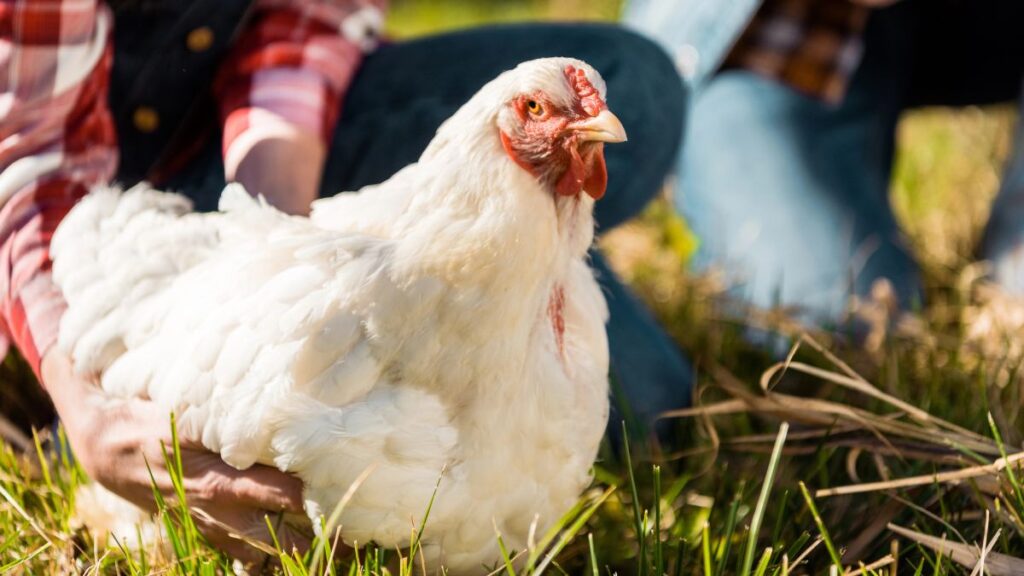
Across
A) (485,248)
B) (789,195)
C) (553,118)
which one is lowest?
(789,195)

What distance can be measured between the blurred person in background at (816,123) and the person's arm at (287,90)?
2.95 ft

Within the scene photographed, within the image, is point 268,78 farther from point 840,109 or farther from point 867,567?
point 840,109

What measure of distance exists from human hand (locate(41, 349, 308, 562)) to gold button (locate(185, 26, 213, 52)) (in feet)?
1.59

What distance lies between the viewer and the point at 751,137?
2160 millimetres

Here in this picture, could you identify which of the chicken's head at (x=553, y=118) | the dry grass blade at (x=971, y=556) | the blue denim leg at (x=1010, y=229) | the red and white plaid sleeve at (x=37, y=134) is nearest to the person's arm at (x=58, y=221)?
the red and white plaid sleeve at (x=37, y=134)

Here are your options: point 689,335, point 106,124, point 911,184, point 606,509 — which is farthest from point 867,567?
point 911,184

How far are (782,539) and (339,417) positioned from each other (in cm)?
55

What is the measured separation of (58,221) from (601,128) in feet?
2.16

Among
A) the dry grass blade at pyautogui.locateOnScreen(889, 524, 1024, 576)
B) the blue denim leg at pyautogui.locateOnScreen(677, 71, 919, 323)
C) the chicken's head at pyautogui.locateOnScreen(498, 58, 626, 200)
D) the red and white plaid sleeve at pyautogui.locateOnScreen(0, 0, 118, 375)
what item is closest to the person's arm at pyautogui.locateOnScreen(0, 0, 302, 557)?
the red and white plaid sleeve at pyautogui.locateOnScreen(0, 0, 118, 375)

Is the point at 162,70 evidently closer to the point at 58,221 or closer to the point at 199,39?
the point at 199,39

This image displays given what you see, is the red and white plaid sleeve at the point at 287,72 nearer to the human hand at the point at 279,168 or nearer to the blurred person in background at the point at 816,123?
the human hand at the point at 279,168

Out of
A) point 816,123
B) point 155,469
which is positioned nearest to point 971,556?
point 155,469

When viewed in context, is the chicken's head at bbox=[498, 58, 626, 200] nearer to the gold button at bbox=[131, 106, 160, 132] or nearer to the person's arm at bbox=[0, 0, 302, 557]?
the person's arm at bbox=[0, 0, 302, 557]

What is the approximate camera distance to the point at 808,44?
2.10 m
